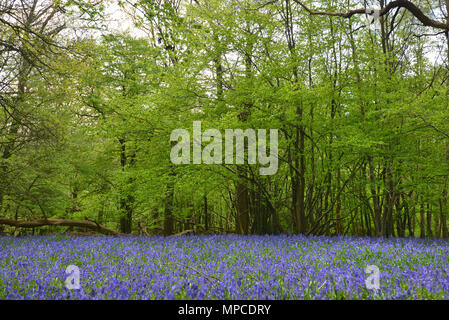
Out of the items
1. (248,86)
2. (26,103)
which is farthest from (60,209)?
(248,86)

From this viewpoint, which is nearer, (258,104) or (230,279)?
(230,279)

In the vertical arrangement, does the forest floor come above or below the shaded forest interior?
below

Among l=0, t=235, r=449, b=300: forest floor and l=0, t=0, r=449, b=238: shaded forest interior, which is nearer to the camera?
l=0, t=235, r=449, b=300: forest floor

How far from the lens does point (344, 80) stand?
942 cm

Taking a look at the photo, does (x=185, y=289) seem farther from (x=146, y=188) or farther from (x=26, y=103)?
(x=26, y=103)

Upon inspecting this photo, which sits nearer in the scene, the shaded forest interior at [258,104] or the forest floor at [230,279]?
the forest floor at [230,279]

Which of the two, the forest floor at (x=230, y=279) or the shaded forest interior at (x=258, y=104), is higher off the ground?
the shaded forest interior at (x=258, y=104)

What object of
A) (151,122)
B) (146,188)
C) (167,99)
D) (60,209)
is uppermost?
(167,99)

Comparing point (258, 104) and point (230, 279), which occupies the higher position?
point (258, 104)
